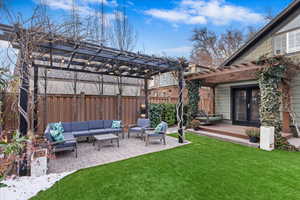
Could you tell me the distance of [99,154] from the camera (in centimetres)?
450

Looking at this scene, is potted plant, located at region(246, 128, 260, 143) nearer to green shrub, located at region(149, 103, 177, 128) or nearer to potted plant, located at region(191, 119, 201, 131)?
potted plant, located at region(191, 119, 201, 131)

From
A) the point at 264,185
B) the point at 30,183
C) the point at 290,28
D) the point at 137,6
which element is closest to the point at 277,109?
the point at 264,185

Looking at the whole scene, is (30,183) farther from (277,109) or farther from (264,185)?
(277,109)

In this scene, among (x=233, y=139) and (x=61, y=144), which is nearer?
(x=61, y=144)

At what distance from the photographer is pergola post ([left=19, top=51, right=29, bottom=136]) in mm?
3185

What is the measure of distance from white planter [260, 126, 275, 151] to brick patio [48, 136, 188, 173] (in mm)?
2763

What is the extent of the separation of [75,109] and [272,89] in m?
7.57

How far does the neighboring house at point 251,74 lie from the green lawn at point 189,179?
3406mm

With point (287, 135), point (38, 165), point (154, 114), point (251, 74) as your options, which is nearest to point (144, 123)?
point (154, 114)

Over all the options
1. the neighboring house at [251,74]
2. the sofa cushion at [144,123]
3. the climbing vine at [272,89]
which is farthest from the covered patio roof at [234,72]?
the sofa cushion at [144,123]

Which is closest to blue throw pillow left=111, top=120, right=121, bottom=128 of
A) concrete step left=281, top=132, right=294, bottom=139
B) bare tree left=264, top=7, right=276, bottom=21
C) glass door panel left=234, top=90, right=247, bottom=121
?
concrete step left=281, top=132, right=294, bottom=139

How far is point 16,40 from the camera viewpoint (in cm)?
305

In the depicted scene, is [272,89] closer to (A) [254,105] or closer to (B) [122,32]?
(A) [254,105]

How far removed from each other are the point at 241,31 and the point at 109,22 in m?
14.4
